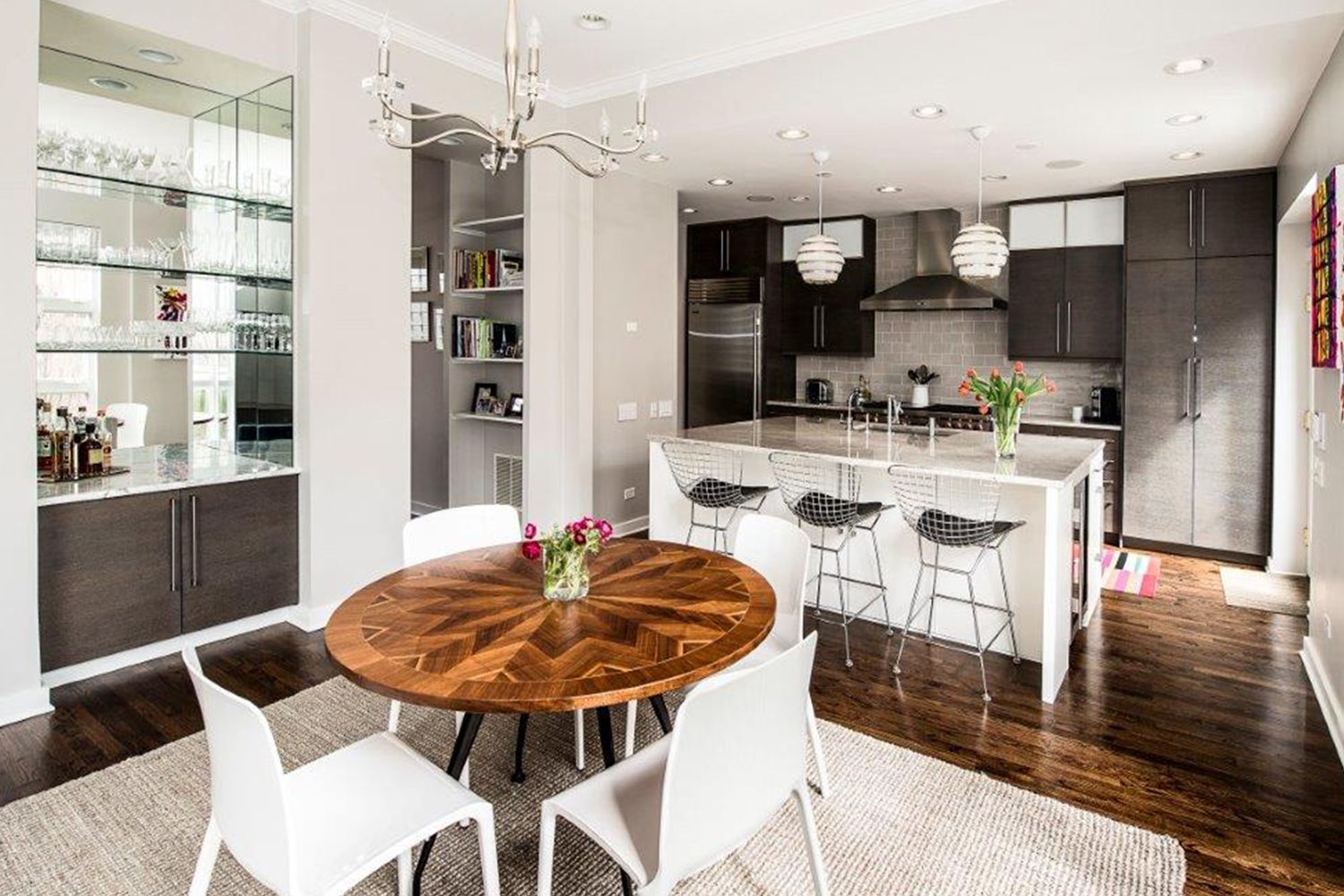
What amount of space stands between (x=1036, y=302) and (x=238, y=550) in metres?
5.74

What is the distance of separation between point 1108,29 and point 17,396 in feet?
14.4

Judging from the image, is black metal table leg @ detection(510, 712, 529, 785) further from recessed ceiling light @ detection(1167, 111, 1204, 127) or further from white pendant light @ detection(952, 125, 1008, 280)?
recessed ceiling light @ detection(1167, 111, 1204, 127)

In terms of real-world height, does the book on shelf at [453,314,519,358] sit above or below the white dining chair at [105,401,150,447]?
above

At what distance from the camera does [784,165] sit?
532cm

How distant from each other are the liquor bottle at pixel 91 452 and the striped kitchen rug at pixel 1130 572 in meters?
5.28

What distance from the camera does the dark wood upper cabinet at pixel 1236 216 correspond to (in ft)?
17.0

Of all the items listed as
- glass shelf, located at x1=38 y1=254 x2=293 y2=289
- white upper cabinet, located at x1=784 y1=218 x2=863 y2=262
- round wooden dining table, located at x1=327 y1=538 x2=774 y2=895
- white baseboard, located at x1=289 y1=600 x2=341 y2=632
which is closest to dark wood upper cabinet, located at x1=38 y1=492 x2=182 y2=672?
white baseboard, located at x1=289 y1=600 x2=341 y2=632

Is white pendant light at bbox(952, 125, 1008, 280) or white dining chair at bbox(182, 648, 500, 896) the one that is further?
white pendant light at bbox(952, 125, 1008, 280)

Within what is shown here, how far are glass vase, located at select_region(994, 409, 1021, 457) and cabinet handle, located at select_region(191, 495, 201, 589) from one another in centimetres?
363

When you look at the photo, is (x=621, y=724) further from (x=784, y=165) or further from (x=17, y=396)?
(x=784, y=165)

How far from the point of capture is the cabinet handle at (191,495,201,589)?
3516mm

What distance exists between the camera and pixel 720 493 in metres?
4.14

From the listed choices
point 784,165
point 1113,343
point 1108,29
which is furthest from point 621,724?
point 1113,343

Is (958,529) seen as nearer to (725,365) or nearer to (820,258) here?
(820,258)
